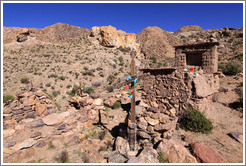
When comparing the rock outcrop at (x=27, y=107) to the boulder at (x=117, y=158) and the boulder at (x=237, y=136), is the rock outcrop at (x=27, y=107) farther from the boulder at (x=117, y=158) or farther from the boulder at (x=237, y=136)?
the boulder at (x=237, y=136)

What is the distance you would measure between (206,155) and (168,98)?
3.02 metres

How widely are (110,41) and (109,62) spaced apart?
10326 millimetres

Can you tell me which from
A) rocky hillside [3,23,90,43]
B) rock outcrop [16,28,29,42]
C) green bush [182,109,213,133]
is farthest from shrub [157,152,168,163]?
rock outcrop [16,28,29,42]

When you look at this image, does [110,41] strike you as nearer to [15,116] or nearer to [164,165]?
[15,116]

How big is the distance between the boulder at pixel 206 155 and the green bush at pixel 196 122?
63.2 inches

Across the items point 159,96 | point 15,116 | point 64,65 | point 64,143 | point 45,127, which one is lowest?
point 64,143

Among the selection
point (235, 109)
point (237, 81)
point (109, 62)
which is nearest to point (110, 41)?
point (109, 62)

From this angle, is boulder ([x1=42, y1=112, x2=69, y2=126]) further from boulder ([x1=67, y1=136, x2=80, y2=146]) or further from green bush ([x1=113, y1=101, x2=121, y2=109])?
green bush ([x1=113, y1=101, x2=121, y2=109])

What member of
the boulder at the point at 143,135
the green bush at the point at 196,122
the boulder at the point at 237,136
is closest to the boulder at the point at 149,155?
the boulder at the point at 143,135

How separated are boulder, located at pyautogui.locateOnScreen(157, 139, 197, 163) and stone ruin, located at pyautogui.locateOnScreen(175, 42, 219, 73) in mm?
6523

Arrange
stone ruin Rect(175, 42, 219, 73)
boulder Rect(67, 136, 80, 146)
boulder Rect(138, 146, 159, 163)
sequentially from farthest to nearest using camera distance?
stone ruin Rect(175, 42, 219, 73) → boulder Rect(67, 136, 80, 146) → boulder Rect(138, 146, 159, 163)

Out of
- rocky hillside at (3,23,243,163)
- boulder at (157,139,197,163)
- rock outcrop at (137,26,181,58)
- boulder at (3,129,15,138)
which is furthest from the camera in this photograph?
rock outcrop at (137,26,181,58)

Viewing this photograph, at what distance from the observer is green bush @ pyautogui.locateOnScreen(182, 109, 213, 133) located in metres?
5.64

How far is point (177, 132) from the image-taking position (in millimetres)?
5602
